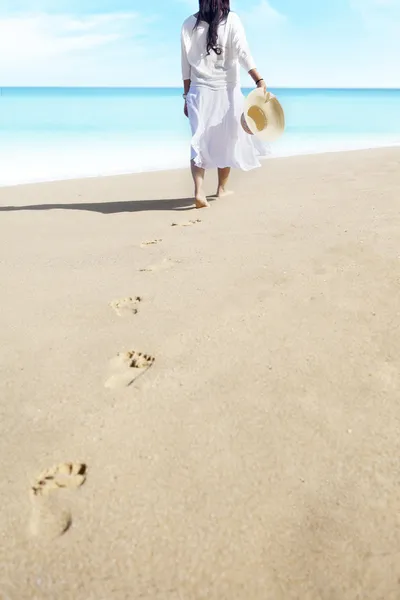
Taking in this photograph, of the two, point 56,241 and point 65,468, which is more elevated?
point 65,468

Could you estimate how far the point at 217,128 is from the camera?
3.87 metres

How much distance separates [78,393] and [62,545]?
518mm

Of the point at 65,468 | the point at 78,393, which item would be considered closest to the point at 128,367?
the point at 78,393

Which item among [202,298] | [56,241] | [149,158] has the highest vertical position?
[202,298]

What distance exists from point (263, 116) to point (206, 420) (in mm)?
2929

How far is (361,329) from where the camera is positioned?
1793 millimetres

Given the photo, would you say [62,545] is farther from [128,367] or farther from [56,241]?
[56,241]

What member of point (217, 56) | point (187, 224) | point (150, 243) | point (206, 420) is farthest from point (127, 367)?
point (217, 56)

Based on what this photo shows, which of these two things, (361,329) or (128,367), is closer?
(128,367)

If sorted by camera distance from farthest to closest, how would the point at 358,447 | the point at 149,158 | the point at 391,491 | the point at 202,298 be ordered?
the point at 149,158 < the point at 202,298 < the point at 358,447 < the point at 391,491

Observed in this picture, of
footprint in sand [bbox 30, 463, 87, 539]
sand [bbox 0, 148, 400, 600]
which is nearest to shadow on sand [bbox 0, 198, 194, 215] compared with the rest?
sand [bbox 0, 148, 400, 600]

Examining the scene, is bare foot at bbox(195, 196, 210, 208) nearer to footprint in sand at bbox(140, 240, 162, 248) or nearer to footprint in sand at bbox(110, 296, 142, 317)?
footprint in sand at bbox(140, 240, 162, 248)

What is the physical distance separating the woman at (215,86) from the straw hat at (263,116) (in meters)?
0.09

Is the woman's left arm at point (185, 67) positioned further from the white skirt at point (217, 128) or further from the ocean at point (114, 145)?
the ocean at point (114, 145)
